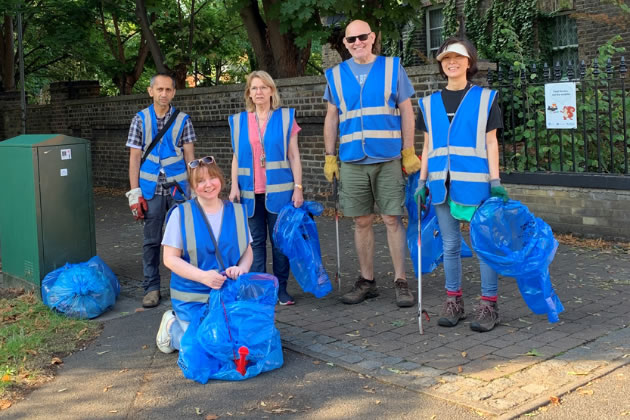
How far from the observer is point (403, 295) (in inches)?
232

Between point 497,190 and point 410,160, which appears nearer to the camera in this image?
point 497,190

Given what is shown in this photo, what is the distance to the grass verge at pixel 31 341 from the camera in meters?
4.59

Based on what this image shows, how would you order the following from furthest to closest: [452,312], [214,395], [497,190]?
1. [452,312]
2. [497,190]
3. [214,395]

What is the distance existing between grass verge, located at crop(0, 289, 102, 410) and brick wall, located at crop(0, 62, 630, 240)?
510cm

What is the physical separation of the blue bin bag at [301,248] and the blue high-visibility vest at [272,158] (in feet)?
0.48

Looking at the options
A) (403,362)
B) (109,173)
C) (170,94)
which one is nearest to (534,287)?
(403,362)

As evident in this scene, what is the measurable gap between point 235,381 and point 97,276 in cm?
207

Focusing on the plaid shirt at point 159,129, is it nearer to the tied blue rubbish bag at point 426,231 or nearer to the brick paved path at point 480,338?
the brick paved path at point 480,338

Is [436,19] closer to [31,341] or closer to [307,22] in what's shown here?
[307,22]

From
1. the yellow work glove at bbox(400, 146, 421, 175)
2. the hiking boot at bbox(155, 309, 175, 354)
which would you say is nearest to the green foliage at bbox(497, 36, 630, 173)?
the yellow work glove at bbox(400, 146, 421, 175)

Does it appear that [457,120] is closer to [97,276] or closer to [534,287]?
[534,287]

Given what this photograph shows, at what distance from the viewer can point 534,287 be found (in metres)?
4.96

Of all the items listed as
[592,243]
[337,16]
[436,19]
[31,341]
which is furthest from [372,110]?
[436,19]

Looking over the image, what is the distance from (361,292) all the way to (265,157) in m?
1.30
